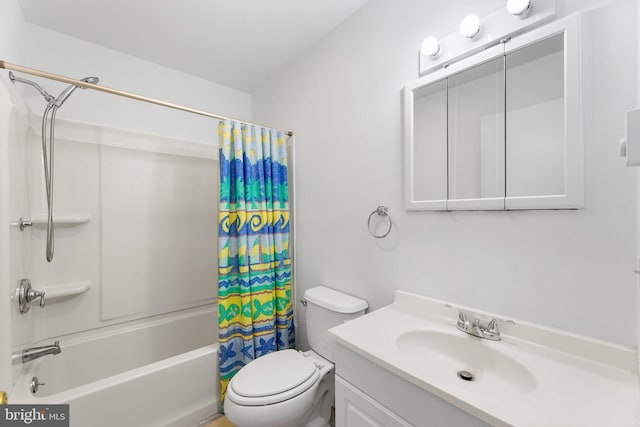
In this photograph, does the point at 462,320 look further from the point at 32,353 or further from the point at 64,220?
the point at 64,220

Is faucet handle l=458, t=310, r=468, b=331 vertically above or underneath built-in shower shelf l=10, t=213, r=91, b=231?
underneath

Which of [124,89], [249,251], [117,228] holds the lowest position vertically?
[249,251]

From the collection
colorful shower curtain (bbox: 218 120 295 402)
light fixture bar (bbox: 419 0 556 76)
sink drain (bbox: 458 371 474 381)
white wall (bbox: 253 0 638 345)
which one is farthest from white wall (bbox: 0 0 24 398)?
light fixture bar (bbox: 419 0 556 76)

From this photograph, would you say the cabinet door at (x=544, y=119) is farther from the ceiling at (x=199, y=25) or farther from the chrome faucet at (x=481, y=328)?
the ceiling at (x=199, y=25)

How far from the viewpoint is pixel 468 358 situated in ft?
3.09

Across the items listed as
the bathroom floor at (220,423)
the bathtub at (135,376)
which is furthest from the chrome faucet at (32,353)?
the bathroom floor at (220,423)

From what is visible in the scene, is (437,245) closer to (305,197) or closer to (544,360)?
(544,360)

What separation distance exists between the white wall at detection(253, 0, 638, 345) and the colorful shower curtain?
22cm

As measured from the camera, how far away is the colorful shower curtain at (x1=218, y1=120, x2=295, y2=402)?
1548mm

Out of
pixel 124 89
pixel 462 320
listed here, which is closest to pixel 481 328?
pixel 462 320

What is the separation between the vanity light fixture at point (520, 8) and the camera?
2.87ft

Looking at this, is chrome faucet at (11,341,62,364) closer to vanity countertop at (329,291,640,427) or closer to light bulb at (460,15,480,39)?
vanity countertop at (329,291,640,427)

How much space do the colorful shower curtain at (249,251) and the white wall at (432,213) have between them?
22 cm

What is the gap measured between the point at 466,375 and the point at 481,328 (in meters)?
0.18
